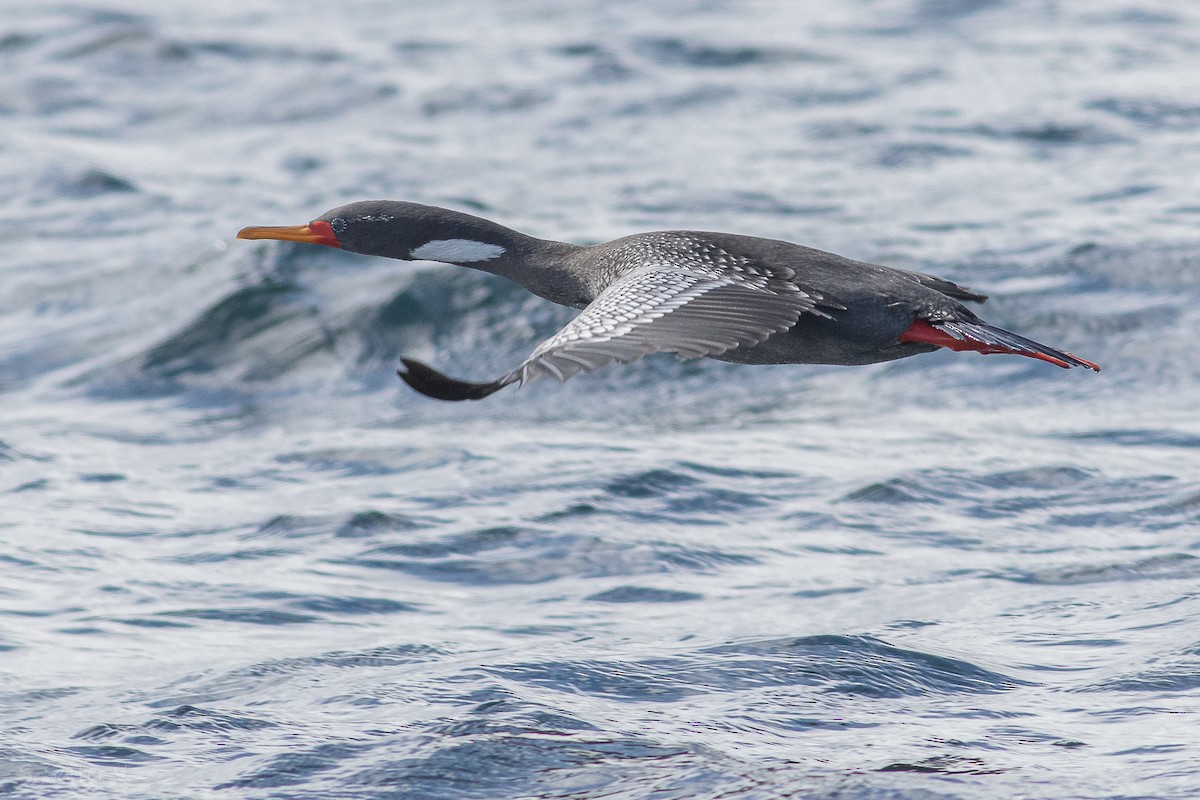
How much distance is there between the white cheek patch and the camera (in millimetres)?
7004

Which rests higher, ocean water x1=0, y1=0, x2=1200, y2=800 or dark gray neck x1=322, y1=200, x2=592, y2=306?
dark gray neck x1=322, y1=200, x2=592, y2=306

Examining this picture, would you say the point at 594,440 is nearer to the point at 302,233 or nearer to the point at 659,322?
the point at 302,233

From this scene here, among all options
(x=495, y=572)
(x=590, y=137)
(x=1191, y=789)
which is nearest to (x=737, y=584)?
A: (x=495, y=572)

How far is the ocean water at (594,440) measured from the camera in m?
6.27

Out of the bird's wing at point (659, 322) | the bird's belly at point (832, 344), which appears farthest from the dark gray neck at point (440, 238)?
the bird's belly at point (832, 344)

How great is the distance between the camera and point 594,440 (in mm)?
9906

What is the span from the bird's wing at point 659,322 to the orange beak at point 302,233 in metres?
1.35

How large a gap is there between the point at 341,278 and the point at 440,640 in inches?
223

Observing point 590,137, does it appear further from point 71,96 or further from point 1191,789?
point 1191,789

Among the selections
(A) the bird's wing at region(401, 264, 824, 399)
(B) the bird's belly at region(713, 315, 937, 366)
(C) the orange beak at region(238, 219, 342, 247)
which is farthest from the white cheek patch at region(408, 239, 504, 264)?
(B) the bird's belly at region(713, 315, 937, 366)

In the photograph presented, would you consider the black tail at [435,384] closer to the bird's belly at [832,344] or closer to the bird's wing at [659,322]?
the bird's wing at [659,322]

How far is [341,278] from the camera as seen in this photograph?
12359 mm

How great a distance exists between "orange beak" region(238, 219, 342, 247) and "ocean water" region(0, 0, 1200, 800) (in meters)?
1.70

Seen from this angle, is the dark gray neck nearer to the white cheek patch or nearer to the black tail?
the white cheek patch
